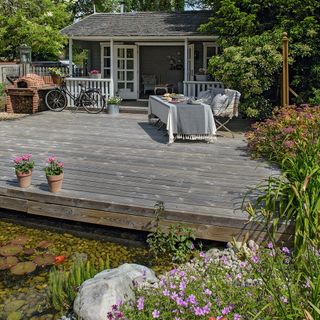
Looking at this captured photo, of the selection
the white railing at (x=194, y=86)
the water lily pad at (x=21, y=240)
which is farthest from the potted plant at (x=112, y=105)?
the water lily pad at (x=21, y=240)

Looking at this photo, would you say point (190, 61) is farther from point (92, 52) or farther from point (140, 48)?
point (92, 52)

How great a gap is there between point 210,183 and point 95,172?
1.68 metres

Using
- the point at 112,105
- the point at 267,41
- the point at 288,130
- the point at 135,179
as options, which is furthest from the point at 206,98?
the point at 135,179

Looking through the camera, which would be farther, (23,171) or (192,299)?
(23,171)

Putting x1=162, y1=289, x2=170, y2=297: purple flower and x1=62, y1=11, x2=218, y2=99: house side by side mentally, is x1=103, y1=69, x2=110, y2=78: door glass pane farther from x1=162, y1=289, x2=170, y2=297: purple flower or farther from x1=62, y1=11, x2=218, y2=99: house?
x1=162, y1=289, x2=170, y2=297: purple flower

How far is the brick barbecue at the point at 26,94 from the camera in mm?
12492

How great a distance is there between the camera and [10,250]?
15.1 feet

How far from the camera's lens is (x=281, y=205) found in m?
4.28

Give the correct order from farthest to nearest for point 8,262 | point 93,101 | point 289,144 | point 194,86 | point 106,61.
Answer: point 106,61 → point 93,101 → point 194,86 → point 289,144 → point 8,262

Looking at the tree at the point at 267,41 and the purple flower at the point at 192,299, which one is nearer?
the purple flower at the point at 192,299

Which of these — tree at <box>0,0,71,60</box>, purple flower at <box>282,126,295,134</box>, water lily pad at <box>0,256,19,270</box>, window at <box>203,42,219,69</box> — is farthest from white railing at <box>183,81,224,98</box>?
water lily pad at <box>0,256,19,270</box>

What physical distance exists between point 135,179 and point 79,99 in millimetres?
7378

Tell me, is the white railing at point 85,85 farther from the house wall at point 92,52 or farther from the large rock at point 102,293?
the large rock at point 102,293

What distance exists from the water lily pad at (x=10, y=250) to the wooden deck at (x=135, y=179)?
2.16 ft
